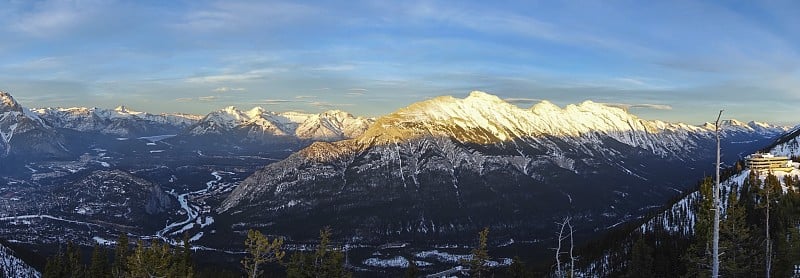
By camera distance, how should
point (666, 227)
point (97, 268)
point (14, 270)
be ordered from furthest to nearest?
point (14, 270) < point (666, 227) < point (97, 268)

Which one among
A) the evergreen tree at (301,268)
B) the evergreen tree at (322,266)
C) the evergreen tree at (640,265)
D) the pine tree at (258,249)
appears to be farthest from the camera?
the evergreen tree at (640,265)

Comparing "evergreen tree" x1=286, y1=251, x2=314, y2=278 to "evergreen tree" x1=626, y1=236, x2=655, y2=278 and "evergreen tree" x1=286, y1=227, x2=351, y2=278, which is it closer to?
"evergreen tree" x1=286, y1=227, x2=351, y2=278

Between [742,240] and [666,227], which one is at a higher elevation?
[742,240]

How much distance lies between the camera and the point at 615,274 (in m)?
153

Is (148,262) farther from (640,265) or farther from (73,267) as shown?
(640,265)

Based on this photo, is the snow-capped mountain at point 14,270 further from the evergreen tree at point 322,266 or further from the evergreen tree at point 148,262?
the evergreen tree at point 322,266

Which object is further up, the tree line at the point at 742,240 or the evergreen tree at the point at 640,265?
the tree line at the point at 742,240

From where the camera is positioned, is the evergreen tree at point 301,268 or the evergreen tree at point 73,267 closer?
the evergreen tree at point 301,268

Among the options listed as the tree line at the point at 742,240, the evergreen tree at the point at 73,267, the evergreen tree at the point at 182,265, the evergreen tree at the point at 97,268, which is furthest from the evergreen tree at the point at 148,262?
the tree line at the point at 742,240

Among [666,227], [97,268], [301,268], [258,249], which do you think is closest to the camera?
[258,249]

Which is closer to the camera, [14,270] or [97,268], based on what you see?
[97,268]

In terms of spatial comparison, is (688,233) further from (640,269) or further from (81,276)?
(81,276)

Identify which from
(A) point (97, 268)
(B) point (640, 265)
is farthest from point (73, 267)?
(B) point (640, 265)

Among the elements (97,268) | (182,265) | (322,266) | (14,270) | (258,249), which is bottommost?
(14,270)
